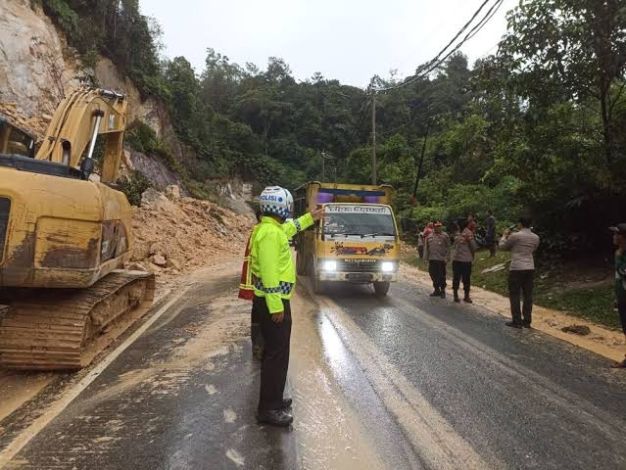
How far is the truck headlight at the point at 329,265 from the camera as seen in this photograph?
1121 cm

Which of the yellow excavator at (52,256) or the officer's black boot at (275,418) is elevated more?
the yellow excavator at (52,256)

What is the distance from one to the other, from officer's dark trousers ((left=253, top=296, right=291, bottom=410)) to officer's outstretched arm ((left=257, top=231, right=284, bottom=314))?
0.52 feet

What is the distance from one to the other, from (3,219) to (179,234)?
1622cm

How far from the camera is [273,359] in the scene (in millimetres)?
4363

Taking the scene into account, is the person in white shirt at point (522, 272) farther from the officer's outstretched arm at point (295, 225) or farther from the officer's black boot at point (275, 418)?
the officer's black boot at point (275, 418)

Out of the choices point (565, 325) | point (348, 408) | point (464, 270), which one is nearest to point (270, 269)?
point (348, 408)

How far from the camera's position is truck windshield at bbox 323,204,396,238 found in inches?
460

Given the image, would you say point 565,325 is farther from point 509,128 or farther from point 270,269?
point 270,269

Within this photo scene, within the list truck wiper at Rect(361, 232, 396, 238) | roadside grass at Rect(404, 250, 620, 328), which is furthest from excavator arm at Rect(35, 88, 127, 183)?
roadside grass at Rect(404, 250, 620, 328)

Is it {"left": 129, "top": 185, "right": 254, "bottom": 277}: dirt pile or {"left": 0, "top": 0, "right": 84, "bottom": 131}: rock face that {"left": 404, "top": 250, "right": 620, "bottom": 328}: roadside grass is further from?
{"left": 0, "top": 0, "right": 84, "bottom": 131}: rock face

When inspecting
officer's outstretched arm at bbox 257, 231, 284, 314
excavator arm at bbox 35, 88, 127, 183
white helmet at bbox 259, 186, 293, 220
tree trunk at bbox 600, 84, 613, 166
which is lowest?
officer's outstretched arm at bbox 257, 231, 284, 314

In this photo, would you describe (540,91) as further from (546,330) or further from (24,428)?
(24,428)

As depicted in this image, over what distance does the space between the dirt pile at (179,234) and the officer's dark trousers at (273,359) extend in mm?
10716

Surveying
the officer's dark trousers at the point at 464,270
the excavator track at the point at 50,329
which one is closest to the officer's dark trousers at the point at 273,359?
the excavator track at the point at 50,329
